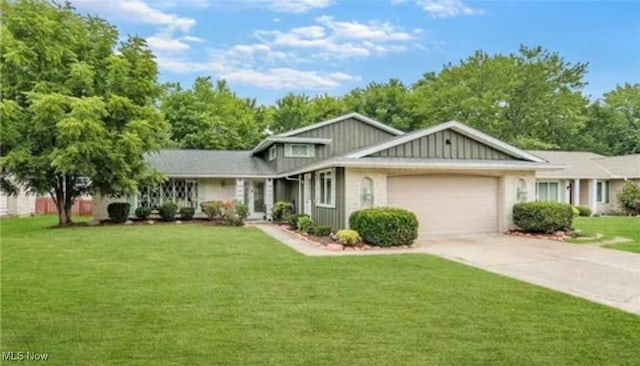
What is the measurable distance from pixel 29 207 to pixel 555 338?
32117 millimetres

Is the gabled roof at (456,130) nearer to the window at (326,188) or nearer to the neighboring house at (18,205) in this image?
the window at (326,188)

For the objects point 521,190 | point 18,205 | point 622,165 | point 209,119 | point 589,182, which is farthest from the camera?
point 209,119

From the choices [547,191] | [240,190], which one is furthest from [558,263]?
[547,191]

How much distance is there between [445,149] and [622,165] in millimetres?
19470

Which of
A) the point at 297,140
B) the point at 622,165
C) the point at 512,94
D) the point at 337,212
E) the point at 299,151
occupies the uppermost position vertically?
the point at 512,94

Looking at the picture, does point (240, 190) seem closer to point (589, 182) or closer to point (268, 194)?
point (268, 194)

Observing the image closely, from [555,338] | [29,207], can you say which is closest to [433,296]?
[555,338]

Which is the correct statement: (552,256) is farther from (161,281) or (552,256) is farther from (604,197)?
(604,197)

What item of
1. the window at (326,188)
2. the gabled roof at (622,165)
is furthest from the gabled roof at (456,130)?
the gabled roof at (622,165)

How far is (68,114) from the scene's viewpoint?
17422mm

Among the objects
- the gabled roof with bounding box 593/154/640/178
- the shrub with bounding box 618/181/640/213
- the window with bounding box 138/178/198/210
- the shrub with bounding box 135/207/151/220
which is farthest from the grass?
the gabled roof with bounding box 593/154/640/178

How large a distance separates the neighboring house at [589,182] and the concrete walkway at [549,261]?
13.3m

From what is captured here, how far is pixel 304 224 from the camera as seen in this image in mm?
17297

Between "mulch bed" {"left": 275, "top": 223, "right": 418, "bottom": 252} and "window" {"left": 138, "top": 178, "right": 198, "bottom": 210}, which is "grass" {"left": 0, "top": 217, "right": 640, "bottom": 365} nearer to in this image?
"mulch bed" {"left": 275, "top": 223, "right": 418, "bottom": 252}
